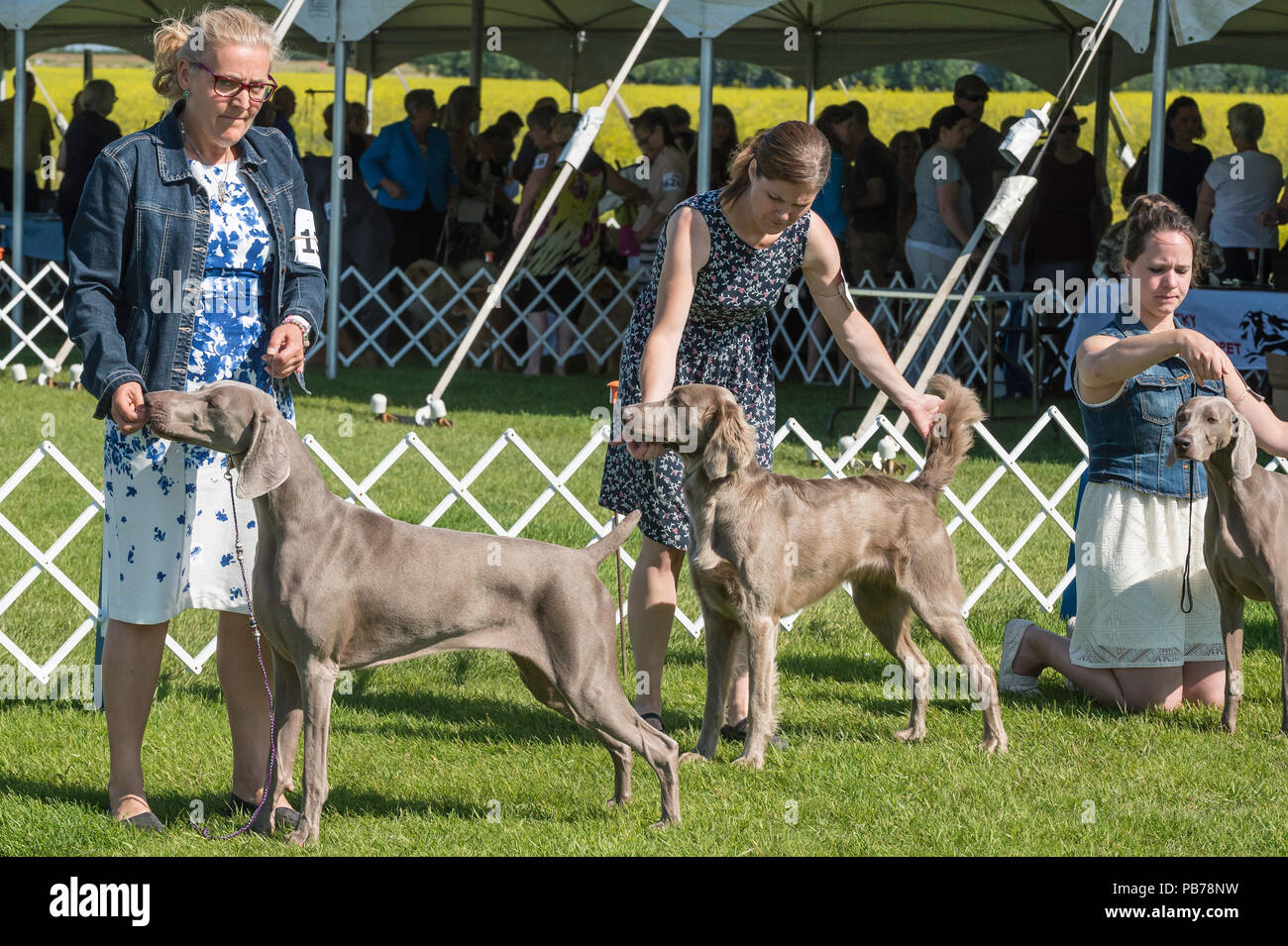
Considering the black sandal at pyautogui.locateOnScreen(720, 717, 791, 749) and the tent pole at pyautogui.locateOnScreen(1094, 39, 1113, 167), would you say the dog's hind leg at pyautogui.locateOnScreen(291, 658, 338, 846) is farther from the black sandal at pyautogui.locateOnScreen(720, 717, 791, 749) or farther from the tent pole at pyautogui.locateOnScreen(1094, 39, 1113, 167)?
the tent pole at pyautogui.locateOnScreen(1094, 39, 1113, 167)

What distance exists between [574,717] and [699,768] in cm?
71

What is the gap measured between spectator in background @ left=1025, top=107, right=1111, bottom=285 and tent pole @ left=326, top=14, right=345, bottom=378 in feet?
19.1

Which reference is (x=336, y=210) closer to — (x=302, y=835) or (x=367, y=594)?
(x=367, y=594)

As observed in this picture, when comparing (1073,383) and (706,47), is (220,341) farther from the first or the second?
(706,47)

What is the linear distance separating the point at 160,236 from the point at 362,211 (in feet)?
35.2

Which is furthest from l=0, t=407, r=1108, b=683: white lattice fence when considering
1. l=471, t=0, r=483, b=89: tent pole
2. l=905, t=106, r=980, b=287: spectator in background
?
l=471, t=0, r=483, b=89: tent pole

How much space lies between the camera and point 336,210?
38.5 ft

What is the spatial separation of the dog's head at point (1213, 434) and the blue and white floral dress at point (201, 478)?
8.90 ft

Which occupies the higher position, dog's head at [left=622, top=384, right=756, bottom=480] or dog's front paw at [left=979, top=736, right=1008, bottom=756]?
dog's head at [left=622, top=384, right=756, bottom=480]

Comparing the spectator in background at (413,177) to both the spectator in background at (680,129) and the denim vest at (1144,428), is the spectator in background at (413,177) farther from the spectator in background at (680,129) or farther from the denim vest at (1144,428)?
the denim vest at (1144,428)

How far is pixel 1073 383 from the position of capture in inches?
200

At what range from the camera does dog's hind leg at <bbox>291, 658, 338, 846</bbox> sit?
3.56 m

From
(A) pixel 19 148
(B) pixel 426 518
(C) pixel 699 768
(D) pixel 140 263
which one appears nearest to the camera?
(D) pixel 140 263

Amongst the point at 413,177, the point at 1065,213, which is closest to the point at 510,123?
the point at 413,177
